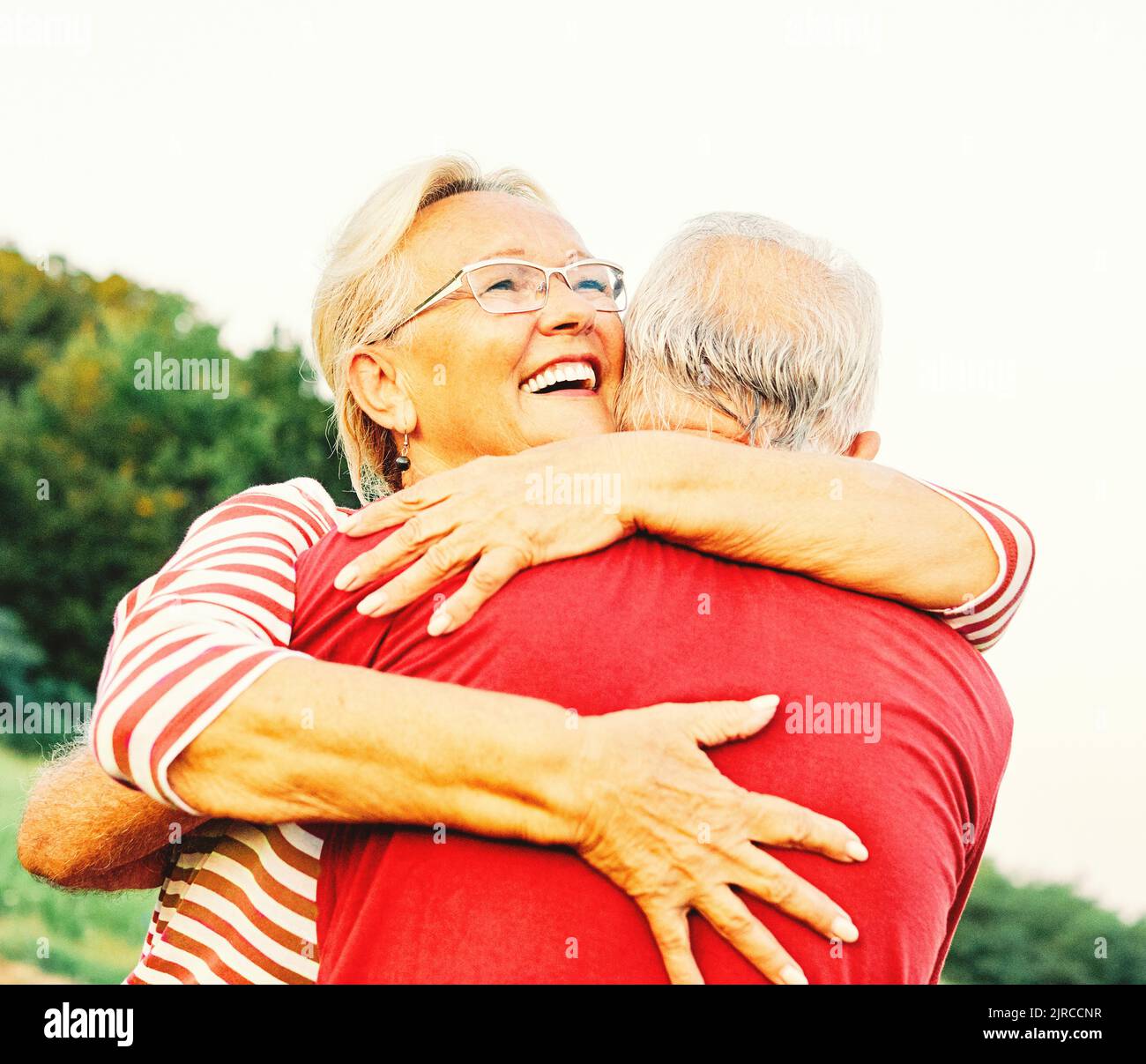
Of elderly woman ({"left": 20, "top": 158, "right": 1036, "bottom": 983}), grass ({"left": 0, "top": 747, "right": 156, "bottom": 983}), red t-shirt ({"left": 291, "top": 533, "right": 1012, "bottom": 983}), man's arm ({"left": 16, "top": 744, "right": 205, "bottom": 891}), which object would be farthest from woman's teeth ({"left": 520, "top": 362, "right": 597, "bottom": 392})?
grass ({"left": 0, "top": 747, "right": 156, "bottom": 983})

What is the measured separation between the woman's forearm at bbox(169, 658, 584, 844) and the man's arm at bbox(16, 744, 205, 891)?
1.60 ft

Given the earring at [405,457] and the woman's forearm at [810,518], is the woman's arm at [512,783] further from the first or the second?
the earring at [405,457]

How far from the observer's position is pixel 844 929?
1.96 meters

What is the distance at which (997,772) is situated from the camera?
90.7 inches

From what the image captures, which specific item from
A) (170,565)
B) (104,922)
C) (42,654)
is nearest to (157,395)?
(42,654)

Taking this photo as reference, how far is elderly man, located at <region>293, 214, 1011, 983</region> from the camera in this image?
192 cm

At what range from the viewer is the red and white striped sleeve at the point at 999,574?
231 centimetres

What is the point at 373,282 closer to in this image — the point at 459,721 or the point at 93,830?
the point at 93,830

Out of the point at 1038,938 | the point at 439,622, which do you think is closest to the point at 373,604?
the point at 439,622

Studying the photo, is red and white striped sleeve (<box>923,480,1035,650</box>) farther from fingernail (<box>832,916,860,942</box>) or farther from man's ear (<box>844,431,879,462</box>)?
fingernail (<box>832,916,860,942</box>)

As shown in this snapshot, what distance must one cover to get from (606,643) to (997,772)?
808 millimetres

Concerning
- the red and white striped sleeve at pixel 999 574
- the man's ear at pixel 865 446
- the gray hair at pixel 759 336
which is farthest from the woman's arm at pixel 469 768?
the man's ear at pixel 865 446

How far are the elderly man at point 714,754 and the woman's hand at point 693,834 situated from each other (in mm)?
31

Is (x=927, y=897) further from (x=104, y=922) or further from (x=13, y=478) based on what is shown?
(x=13, y=478)
